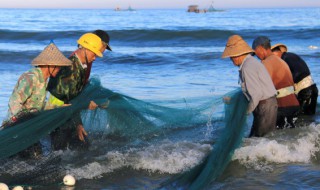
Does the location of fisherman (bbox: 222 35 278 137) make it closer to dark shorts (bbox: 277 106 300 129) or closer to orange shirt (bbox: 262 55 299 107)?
orange shirt (bbox: 262 55 299 107)

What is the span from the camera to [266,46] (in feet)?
22.6

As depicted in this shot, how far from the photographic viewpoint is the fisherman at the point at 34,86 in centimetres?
556

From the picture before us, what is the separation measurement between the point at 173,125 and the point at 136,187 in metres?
1.16

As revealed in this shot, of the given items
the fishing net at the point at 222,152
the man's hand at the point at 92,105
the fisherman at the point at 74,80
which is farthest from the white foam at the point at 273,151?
the fisherman at the point at 74,80

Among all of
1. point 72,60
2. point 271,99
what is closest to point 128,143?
point 72,60

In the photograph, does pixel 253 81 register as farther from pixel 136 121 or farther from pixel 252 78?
pixel 136 121

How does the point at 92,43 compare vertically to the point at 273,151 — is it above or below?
above

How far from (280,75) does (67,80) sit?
2783mm

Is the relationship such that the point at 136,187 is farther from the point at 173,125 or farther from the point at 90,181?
the point at 173,125

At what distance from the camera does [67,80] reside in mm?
5934

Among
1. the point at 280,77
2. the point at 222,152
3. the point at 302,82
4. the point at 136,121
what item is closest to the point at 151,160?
the point at 136,121

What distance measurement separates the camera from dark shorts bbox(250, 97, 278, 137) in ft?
20.8

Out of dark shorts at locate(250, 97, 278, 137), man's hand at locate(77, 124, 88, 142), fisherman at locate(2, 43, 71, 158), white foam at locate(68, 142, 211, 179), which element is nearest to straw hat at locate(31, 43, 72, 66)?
fisherman at locate(2, 43, 71, 158)

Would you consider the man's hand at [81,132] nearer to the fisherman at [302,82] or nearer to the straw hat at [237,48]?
the straw hat at [237,48]
